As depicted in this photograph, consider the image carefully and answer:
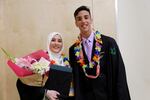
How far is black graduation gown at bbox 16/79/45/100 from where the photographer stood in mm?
2463

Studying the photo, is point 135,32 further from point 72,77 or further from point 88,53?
point 72,77

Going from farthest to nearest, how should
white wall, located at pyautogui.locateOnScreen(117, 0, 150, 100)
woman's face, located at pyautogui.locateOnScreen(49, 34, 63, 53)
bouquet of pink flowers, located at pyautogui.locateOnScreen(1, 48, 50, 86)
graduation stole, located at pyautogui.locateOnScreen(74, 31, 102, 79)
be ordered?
1. white wall, located at pyautogui.locateOnScreen(117, 0, 150, 100)
2. woman's face, located at pyautogui.locateOnScreen(49, 34, 63, 53)
3. graduation stole, located at pyautogui.locateOnScreen(74, 31, 102, 79)
4. bouquet of pink flowers, located at pyautogui.locateOnScreen(1, 48, 50, 86)

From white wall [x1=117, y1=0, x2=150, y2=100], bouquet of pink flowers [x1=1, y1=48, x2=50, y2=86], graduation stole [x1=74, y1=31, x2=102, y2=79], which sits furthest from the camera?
white wall [x1=117, y1=0, x2=150, y2=100]

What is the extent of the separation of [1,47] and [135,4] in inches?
58.5

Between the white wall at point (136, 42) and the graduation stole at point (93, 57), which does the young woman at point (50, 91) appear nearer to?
the graduation stole at point (93, 57)

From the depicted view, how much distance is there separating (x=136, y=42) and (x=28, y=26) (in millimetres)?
1147

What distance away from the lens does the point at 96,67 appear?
8.32ft

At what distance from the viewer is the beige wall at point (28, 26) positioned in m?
3.03

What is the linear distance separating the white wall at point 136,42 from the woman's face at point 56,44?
2.27ft

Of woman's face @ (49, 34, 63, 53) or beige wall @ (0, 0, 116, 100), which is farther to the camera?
beige wall @ (0, 0, 116, 100)

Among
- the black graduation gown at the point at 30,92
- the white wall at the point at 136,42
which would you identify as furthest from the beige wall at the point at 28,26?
the black graduation gown at the point at 30,92

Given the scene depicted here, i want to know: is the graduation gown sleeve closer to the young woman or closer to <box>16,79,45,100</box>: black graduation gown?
the young woman

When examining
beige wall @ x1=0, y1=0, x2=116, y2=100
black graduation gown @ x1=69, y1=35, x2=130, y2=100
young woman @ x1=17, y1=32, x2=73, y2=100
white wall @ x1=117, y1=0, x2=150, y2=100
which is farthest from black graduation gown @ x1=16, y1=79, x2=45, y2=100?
white wall @ x1=117, y1=0, x2=150, y2=100

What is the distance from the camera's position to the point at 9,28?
3102 mm
